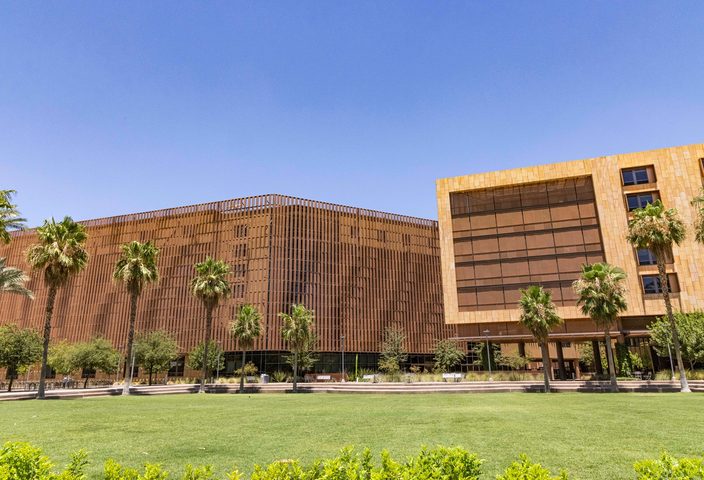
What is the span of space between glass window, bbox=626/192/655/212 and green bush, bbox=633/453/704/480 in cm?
6973

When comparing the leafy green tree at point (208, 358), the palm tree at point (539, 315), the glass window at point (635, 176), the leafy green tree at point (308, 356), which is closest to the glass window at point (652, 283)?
the glass window at point (635, 176)

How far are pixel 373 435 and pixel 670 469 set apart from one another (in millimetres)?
10935

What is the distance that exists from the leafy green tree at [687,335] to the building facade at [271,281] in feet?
190

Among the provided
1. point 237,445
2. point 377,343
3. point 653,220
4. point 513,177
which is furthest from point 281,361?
point 237,445

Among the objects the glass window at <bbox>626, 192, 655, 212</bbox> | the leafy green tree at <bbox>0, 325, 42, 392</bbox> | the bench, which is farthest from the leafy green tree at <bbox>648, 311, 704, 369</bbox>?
the leafy green tree at <bbox>0, 325, 42, 392</bbox>

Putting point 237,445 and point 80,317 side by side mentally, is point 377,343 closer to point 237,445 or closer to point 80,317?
point 80,317

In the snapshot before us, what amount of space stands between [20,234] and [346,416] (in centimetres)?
12929

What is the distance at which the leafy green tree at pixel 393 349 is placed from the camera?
91.4 meters

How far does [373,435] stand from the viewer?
1470cm

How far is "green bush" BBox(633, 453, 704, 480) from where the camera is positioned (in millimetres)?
4629

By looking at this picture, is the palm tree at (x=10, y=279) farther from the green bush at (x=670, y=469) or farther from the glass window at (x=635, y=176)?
the glass window at (x=635, y=176)

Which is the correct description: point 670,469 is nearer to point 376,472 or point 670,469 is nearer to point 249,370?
point 376,472

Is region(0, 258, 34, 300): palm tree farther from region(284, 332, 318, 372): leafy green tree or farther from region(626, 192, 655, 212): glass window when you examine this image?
region(626, 192, 655, 212): glass window

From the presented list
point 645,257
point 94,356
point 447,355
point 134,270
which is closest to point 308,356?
point 447,355
